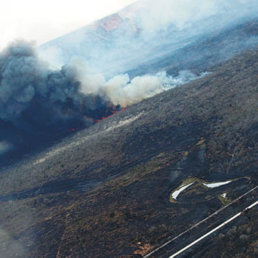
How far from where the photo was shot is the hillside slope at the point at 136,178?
2484 centimetres

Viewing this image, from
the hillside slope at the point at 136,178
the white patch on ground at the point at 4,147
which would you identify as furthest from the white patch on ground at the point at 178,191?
the white patch on ground at the point at 4,147

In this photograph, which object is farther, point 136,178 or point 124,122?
point 124,122

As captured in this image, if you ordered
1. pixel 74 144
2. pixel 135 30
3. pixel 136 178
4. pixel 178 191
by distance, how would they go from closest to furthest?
pixel 178 191
pixel 136 178
pixel 74 144
pixel 135 30

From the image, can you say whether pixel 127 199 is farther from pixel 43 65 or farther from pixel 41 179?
pixel 43 65

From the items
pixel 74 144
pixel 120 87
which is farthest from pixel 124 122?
pixel 120 87

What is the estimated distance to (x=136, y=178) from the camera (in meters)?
32.8

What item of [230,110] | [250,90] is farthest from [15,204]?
[250,90]

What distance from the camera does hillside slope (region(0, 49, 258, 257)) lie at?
2484 cm

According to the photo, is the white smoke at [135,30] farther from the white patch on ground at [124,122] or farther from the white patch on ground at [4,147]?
the white patch on ground at [124,122]

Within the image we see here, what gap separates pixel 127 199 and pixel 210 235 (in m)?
10.1

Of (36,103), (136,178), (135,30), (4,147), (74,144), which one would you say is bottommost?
(136,178)

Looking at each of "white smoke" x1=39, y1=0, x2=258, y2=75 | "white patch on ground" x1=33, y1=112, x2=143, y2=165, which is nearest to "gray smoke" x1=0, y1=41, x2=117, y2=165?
"white patch on ground" x1=33, y1=112, x2=143, y2=165

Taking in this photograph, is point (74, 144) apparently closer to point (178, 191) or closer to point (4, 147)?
point (4, 147)

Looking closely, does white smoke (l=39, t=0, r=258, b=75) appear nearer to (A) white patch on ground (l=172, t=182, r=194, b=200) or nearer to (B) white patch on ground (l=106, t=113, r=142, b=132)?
(B) white patch on ground (l=106, t=113, r=142, b=132)
